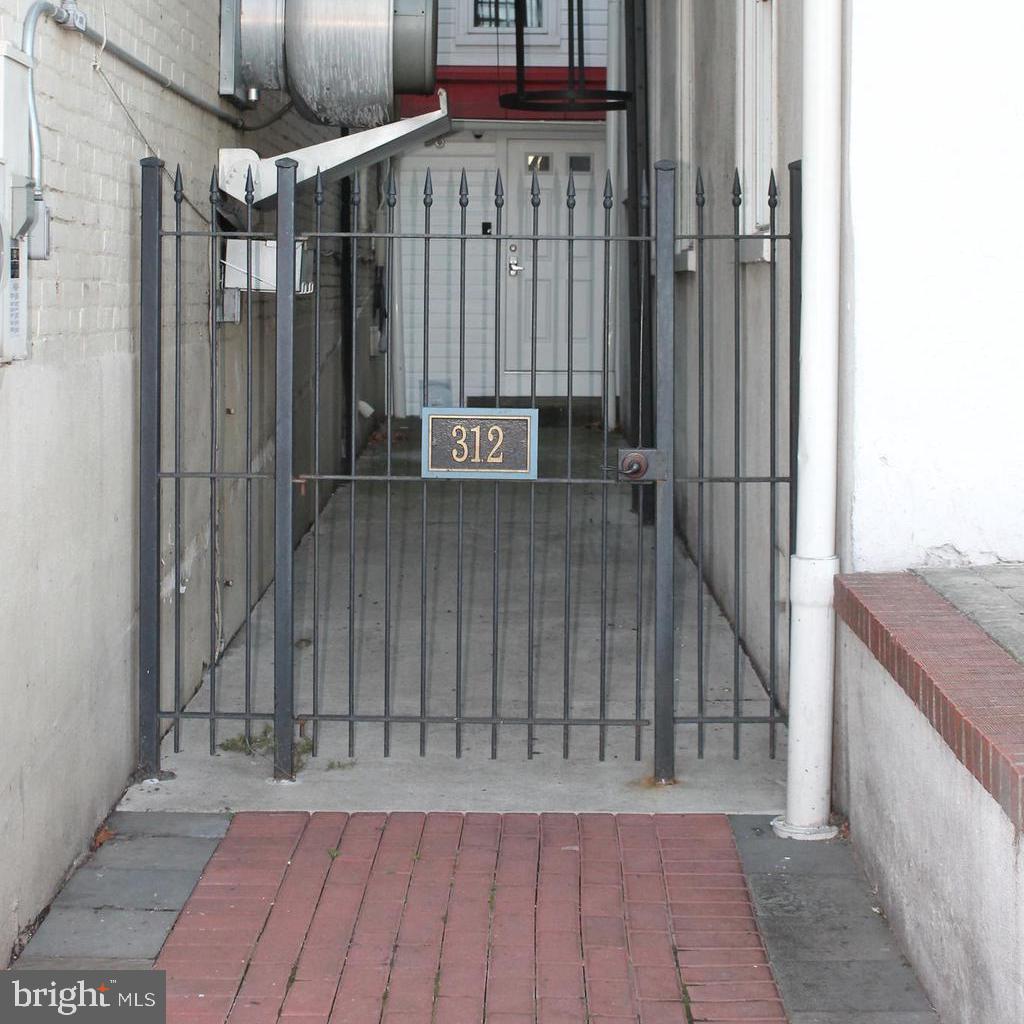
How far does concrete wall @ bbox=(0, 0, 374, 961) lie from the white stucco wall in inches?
88.2

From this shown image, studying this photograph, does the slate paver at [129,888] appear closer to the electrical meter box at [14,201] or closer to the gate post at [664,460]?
the electrical meter box at [14,201]

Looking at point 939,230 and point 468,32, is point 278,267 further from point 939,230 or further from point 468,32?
point 468,32

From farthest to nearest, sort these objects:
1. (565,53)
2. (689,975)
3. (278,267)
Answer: (565,53) < (278,267) < (689,975)

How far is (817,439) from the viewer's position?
4438mm

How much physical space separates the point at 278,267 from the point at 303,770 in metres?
1.69

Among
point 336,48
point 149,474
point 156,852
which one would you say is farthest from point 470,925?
point 336,48

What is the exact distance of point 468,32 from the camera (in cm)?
1541

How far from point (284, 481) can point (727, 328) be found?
Answer: 3.17m

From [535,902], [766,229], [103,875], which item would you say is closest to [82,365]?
[103,875]

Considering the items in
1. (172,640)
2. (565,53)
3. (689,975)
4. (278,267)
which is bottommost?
(689,975)

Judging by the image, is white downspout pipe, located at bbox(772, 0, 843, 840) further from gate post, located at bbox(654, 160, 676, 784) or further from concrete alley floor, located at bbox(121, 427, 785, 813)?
gate post, located at bbox(654, 160, 676, 784)

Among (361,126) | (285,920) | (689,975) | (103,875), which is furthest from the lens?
(361,126)

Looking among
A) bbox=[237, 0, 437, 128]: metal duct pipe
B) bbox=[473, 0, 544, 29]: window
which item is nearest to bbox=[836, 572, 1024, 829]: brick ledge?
bbox=[237, 0, 437, 128]: metal duct pipe

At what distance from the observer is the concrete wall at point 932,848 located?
9.70 ft
